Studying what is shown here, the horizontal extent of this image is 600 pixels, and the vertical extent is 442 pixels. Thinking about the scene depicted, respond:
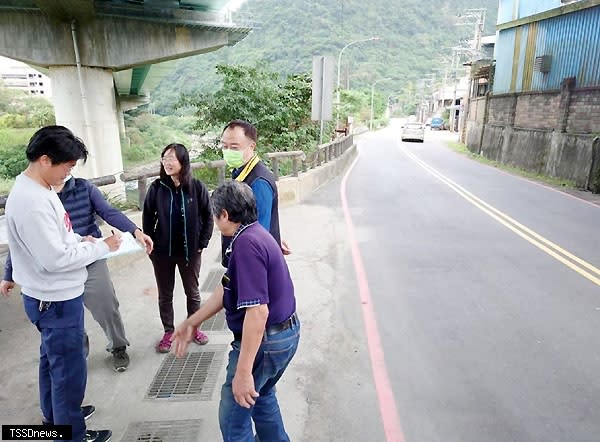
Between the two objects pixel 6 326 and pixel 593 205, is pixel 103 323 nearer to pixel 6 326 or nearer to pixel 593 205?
pixel 6 326

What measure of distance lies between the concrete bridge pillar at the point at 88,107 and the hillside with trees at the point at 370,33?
57.6m

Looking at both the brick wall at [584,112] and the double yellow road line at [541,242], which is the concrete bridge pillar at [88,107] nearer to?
the double yellow road line at [541,242]

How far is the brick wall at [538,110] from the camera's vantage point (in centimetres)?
1720

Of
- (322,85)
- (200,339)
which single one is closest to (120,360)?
(200,339)

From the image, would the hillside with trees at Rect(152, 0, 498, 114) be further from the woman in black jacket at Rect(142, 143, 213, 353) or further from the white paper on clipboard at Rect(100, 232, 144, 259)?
the white paper on clipboard at Rect(100, 232, 144, 259)

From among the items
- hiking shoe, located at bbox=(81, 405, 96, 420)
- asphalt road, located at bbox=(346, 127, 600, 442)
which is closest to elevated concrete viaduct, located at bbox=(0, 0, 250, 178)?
asphalt road, located at bbox=(346, 127, 600, 442)

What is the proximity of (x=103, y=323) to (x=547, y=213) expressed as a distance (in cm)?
941

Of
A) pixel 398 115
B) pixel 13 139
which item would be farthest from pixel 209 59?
pixel 398 115

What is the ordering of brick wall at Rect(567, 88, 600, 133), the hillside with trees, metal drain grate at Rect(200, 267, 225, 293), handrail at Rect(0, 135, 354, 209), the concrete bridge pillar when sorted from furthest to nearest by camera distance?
the hillside with trees < brick wall at Rect(567, 88, 600, 133) < the concrete bridge pillar < handrail at Rect(0, 135, 354, 209) < metal drain grate at Rect(200, 267, 225, 293)

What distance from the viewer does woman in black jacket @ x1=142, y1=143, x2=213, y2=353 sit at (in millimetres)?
3625

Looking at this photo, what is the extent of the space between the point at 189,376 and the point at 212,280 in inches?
87.2

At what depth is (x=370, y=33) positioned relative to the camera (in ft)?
347

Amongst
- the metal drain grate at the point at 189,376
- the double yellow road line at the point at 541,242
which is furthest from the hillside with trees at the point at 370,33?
the metal drain grate at the point at 189,376

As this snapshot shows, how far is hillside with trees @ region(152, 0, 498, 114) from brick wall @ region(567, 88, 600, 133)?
56.9 metres
